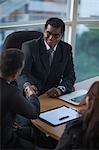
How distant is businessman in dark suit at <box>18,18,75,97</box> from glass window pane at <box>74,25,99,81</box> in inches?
56.2

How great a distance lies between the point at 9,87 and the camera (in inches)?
65.7

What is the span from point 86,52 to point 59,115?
7.70 feet

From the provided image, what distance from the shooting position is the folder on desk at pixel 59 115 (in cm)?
185

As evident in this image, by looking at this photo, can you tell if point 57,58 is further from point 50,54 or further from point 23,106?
point 23,106

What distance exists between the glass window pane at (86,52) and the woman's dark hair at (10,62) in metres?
2.25

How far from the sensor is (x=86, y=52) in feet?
13.6

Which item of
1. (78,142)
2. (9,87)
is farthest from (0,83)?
(78,142)

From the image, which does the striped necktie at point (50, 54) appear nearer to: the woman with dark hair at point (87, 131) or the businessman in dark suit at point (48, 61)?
the businessman in dark suit at point (48, 61)

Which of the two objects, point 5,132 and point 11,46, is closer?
point 5,132

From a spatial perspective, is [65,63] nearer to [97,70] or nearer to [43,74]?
[43,74]

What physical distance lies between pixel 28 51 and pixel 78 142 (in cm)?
128

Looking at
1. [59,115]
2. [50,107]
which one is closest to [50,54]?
[50,107]

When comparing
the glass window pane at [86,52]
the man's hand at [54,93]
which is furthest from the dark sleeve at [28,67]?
the glass window pane at [86,52]

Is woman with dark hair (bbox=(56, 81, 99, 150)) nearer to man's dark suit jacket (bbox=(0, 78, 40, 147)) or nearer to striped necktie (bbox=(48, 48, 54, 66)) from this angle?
man's dark suit jacket (bbox=(0, 78, 40, 147))
